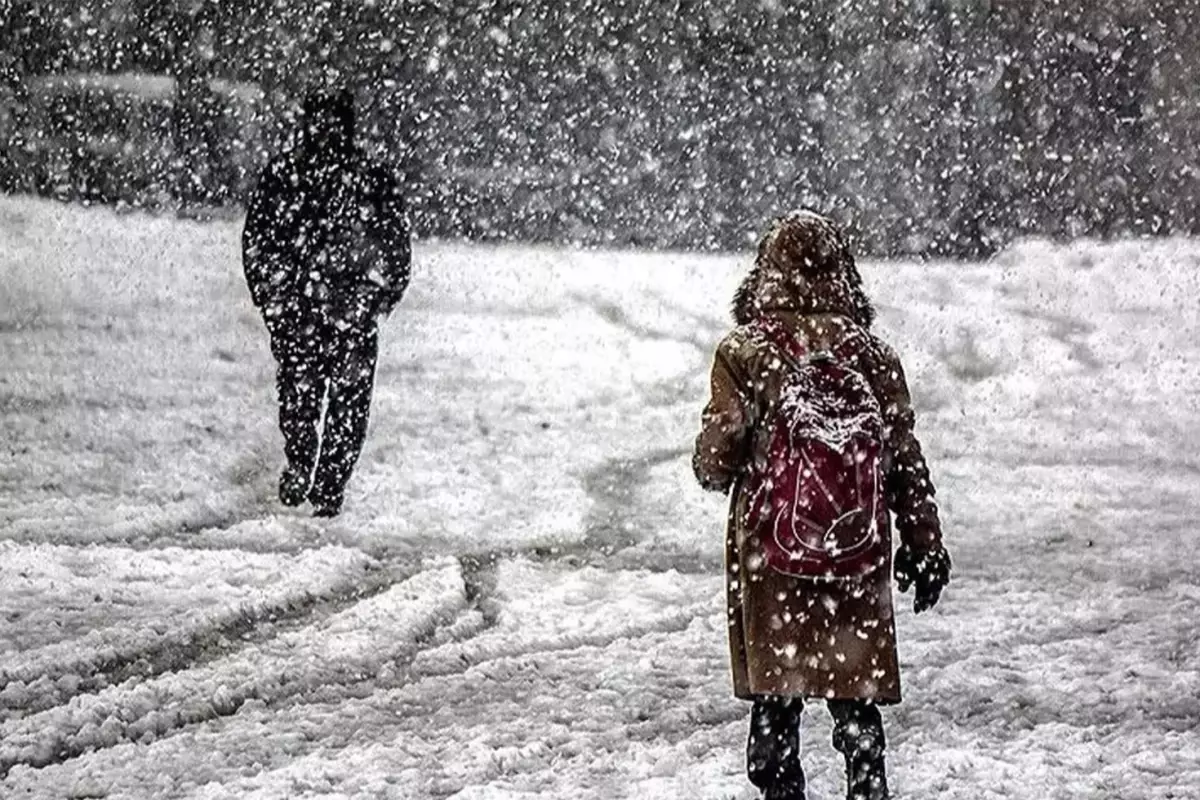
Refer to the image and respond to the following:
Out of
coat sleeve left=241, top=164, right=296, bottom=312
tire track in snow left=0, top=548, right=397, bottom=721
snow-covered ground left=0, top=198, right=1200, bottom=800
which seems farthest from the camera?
coat sleeve left=241, top=164, right=296, bottom=312

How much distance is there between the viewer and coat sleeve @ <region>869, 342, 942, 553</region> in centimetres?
325

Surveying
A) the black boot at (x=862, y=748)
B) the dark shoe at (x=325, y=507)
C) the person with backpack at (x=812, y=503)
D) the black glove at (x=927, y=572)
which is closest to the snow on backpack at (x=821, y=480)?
the person with backpack at (x=812, y=503)

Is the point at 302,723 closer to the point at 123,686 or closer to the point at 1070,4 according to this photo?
the point at 123,686

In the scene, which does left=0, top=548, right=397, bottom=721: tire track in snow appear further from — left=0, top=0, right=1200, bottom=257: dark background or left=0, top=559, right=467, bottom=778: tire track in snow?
left=0, top=0, right=1200, bottom=257: dark background

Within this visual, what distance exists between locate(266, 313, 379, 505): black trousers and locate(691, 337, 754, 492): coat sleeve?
3.47 metres

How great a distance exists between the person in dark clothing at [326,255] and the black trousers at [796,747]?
350cm

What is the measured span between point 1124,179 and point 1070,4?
1.34 metres

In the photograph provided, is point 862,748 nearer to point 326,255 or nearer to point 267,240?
point 326,255

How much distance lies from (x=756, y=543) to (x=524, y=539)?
368cm

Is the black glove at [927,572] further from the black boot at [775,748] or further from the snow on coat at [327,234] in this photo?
the snow on coat at [327,234]

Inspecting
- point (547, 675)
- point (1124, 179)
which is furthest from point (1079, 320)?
point (547, 675)

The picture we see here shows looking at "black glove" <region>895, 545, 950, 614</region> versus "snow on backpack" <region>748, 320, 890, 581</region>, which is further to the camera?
"black glove" <region>895, 545, 950, 614</region>

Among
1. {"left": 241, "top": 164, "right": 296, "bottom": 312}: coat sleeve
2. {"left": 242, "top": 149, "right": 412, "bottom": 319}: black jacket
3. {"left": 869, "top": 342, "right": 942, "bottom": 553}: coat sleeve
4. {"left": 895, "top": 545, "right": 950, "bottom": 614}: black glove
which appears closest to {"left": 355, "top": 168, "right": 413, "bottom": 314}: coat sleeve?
{"left": 242, "top": 149, "right": 412, "bottom": 319}: black jacket

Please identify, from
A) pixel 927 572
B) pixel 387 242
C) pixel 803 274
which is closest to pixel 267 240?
pixel 387 242
